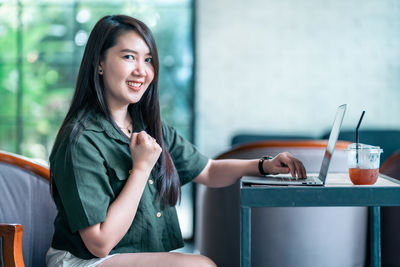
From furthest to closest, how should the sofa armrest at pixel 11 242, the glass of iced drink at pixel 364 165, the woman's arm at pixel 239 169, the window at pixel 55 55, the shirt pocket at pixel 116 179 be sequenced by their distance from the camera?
the window at pixel 55 55, the woman's arm at pixel 239 169, the shirt pocket at pixel 116 179, the glass of iced drink at pixel 364 165, the sofa armrest at pixel 11 242

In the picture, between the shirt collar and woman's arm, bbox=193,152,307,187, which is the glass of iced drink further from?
the shirt collar

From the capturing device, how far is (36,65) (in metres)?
4.46

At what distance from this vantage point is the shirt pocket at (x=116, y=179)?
1291mm

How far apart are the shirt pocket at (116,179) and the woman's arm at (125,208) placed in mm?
76

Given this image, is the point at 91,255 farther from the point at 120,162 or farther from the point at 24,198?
the point at 24,198

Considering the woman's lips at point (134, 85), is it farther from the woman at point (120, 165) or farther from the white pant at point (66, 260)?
the white pant at point (66, 260)

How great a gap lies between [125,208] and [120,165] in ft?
0.52

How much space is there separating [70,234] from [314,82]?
10.7 feet

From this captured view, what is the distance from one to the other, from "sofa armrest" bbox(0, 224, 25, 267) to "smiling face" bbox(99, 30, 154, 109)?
48cm

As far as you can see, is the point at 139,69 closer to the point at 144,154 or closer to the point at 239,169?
the point at 144,154

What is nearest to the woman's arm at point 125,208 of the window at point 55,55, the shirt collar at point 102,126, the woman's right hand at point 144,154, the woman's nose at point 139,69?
the woman's right hand at point 144,154

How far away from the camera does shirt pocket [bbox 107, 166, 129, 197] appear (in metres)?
1.29

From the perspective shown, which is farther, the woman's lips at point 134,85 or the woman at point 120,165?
the woman's lips at point 134,85

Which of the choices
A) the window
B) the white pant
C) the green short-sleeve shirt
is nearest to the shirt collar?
the green short-sleeve shirt
